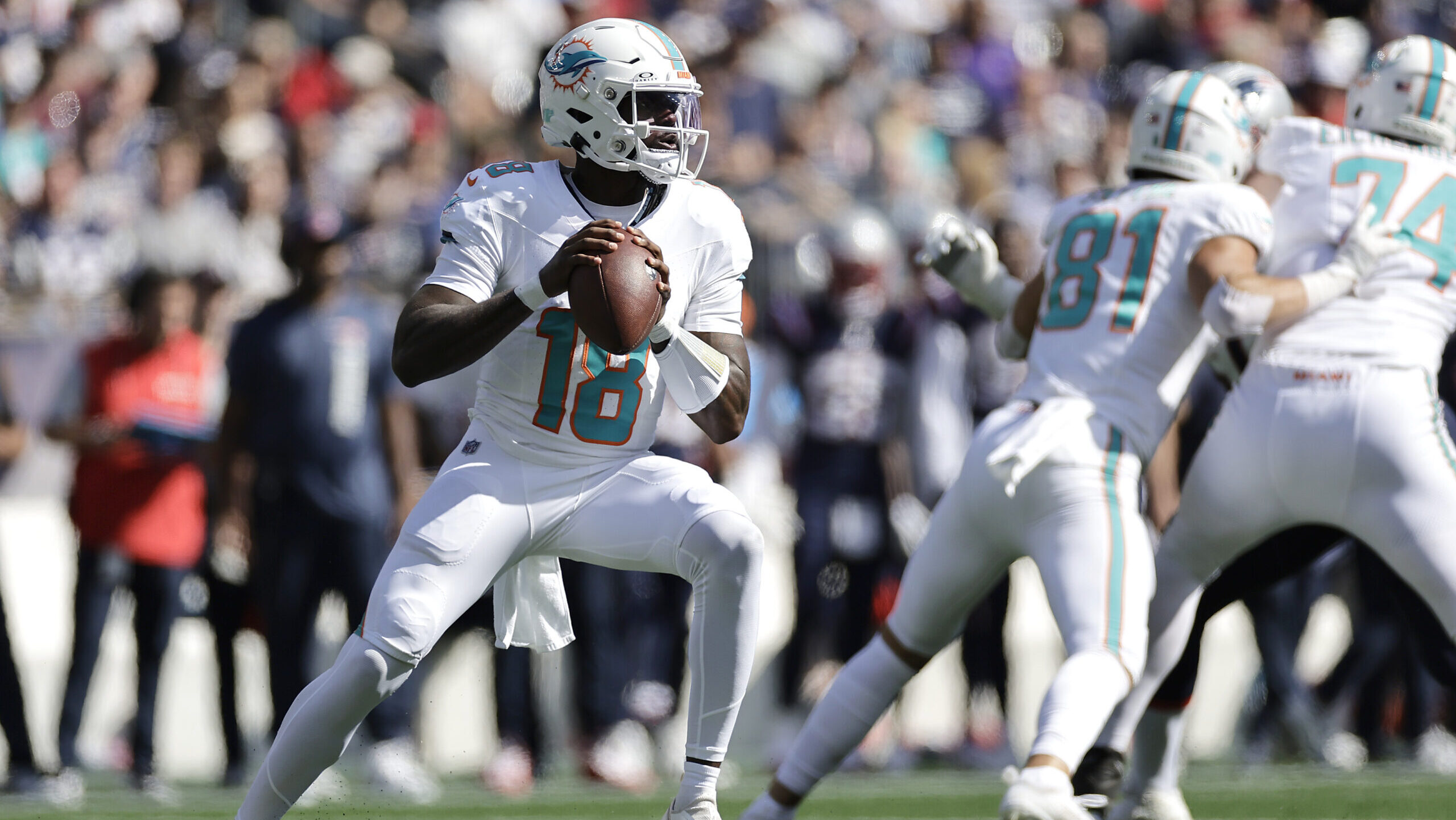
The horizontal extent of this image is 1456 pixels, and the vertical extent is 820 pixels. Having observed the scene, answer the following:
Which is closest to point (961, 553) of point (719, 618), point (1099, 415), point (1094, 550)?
point (1094, 550)

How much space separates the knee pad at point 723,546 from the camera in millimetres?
4047

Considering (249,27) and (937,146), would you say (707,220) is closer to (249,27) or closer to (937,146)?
(937,146)

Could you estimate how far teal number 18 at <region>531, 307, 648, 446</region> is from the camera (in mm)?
4098

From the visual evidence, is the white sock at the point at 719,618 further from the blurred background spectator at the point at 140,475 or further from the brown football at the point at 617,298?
the blurred background spectator at the point at 140,475

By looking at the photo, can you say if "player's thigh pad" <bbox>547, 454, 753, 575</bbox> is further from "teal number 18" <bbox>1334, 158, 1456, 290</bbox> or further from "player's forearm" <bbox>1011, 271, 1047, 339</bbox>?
"teal number 18" <bbox>1334, 158, 1456, 290</bbox>

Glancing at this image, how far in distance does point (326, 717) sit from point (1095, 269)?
2134 millimetres

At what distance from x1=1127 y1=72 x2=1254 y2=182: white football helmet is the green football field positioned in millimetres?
1993

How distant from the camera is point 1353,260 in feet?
15.0

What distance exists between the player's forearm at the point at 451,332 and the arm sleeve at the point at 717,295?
47 cm

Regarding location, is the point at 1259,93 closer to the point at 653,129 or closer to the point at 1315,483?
the point at 1315,483

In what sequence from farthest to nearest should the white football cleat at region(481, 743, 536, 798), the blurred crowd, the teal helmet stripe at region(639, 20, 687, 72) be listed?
the blurred crowd → the white football cleat at region(481, 743, 536, 798) → the teal helmet stripe at region(639, 20, 687, 72)

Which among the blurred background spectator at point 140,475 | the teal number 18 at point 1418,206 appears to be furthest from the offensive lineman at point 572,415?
the blurred background spectator at point 140,475

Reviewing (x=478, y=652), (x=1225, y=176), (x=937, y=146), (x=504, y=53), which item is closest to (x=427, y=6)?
(x=504, y=53)

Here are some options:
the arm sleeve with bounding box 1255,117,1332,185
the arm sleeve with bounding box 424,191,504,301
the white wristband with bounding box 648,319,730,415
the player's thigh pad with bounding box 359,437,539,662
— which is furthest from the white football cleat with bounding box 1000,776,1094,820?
the arm sleeve with bounding box 1255,117,1332,185
